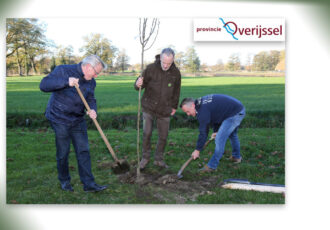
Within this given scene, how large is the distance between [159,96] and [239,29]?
1561 mm

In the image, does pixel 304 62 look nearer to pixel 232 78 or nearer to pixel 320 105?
pixel 320 105

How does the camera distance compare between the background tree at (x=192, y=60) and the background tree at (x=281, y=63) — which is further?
the background tree at (x=192, y=60)

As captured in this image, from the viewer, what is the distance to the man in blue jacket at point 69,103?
388cm

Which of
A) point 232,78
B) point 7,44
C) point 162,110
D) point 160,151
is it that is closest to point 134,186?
point 160,151

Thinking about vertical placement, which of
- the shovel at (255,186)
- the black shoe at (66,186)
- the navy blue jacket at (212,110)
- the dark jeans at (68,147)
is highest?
the navy blue jacket at (212,110)

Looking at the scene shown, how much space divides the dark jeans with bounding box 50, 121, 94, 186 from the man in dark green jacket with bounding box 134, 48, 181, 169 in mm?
1039

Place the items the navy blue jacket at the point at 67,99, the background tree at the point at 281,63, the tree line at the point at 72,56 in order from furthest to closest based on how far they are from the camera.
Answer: the tree line at the point at 72,56 < the background tree at the point at 281,63 < the navy blue jacket at the point at 67,99

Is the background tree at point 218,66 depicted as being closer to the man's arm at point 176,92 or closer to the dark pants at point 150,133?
the man's arm at point 176,92

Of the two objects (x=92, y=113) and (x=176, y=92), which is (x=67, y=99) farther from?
(x=176, y=92)

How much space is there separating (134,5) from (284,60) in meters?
A: 2.34

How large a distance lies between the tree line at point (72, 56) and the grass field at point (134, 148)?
200 mm

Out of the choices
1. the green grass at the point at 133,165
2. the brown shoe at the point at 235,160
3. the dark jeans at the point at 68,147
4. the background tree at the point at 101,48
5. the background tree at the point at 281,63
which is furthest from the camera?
the brown shoe at the point at 235,160

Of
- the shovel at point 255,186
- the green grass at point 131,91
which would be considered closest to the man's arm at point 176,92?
the green grass at point 131,91

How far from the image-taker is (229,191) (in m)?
4.46
